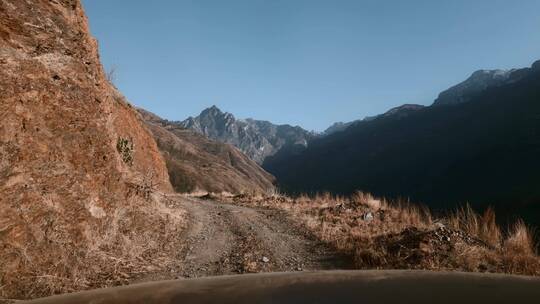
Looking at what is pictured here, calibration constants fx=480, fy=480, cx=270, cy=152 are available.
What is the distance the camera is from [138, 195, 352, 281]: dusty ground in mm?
11656

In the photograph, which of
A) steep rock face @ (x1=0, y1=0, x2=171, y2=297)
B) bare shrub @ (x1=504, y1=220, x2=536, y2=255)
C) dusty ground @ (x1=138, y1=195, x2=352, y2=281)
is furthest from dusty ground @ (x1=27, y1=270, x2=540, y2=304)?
bare shrub @ (x1=504, y1=220, x2=536, y2=255)

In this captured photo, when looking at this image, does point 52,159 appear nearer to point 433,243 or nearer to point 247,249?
point 247,249

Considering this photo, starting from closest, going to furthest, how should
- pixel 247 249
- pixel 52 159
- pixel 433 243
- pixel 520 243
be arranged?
pixel 52 159 → pixel 520 243 → pixel 433 243 → pixel 247 249

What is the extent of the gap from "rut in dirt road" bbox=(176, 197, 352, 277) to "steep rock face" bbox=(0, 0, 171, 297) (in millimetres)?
1789

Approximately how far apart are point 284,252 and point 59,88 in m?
7.48

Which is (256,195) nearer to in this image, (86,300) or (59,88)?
(59,88)

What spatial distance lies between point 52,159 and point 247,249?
5.58 meters

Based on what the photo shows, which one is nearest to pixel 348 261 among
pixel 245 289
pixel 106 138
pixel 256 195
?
pixel 245 289

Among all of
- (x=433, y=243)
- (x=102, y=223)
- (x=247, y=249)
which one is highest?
(x=102, y=223)

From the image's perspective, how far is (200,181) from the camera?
14512 centimetres

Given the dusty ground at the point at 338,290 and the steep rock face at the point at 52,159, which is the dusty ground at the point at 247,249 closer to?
the steep rock face at the point at 52,159

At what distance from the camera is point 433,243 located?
11.6 meters

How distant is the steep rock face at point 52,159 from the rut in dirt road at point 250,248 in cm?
179

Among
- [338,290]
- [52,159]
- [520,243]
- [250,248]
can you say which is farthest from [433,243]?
[52,159]
